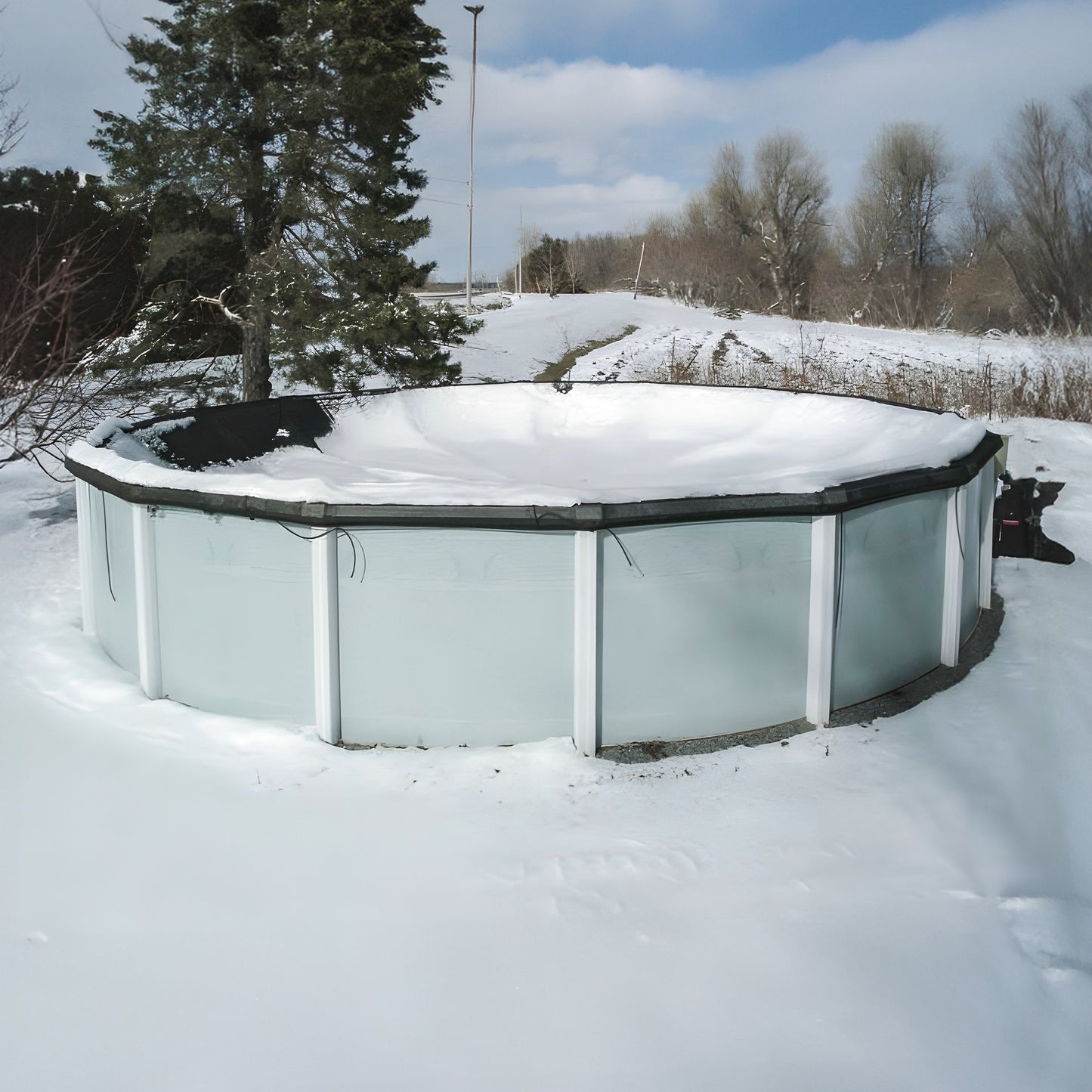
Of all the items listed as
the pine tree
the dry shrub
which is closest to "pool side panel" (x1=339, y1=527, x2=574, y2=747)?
the dry shrub

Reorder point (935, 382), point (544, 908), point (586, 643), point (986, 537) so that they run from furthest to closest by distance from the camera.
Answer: point (935, 382) → point (986, 537) → point (586, 643) → point (544, 908)

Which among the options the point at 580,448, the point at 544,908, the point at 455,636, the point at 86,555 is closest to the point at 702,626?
the point at 455,636

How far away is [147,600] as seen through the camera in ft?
16.0

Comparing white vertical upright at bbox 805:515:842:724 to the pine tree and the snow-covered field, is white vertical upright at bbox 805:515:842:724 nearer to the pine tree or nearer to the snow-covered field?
the snow-covered field

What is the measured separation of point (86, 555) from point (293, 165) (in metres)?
7.38

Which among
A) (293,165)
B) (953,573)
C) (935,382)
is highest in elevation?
(293,165)

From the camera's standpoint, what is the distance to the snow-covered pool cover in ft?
14.8

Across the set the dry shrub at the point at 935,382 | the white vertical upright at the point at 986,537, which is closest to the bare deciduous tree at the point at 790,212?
the dry shrub at the point at 935,382

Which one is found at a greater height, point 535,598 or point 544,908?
point 535,598

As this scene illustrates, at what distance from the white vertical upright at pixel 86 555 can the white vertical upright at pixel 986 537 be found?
4.79m

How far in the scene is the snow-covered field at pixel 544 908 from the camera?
2.67 metres

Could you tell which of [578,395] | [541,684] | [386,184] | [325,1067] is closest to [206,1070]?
[325,1067]

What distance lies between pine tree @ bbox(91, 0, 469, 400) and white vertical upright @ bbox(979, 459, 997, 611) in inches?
296

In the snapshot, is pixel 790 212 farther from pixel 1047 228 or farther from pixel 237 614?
pixel 237 614
